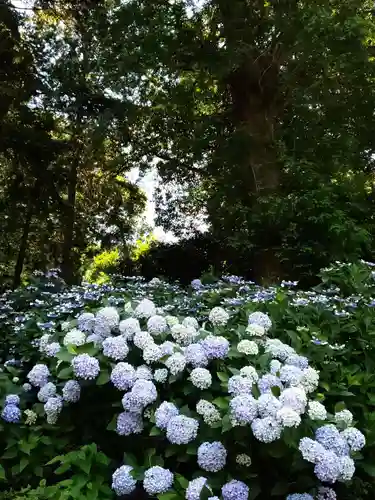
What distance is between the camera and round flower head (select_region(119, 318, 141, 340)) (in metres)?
2.66

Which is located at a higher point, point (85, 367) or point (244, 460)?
point (85, 367)

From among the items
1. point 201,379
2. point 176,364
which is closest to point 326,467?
point 201,379

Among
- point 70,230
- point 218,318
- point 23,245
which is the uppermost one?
point 70,230

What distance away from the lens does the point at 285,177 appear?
7438 mm

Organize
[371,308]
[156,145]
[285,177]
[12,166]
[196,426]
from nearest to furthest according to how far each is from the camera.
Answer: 1. [196,426]
2. [371,308]
3. [285,177]
4. [12,166]
5. [156,145]

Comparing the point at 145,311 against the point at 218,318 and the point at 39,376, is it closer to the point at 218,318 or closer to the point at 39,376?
the point at 218,318

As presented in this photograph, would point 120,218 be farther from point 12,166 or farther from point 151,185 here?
point 12,166

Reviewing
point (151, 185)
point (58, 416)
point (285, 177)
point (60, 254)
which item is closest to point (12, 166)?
point (60, 254)

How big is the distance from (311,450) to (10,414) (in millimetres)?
1390

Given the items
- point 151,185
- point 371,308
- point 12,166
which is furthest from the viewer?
point 151,185

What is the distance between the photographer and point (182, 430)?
7.43 ft

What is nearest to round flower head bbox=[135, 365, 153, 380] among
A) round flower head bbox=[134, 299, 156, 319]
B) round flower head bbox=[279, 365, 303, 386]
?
round flower head bbox=[134, 299, 156, 319]

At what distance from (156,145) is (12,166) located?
101 inches

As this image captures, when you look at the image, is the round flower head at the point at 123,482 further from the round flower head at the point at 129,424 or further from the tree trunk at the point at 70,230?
the tree trunk at the point at 70,230
